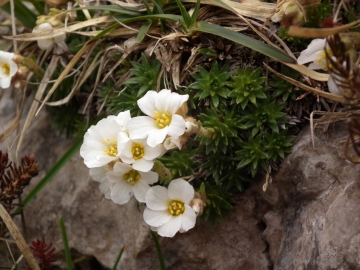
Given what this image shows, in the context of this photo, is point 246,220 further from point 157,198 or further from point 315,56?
point 315,56

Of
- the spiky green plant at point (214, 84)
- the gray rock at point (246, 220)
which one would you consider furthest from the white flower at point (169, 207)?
the spiky green plant at point (214, 84)

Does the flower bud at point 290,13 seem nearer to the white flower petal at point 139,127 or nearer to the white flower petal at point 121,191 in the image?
the white flower petal at point 139,127

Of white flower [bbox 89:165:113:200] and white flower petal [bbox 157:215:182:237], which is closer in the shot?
white flower petal [bbox 157:215:182:237]

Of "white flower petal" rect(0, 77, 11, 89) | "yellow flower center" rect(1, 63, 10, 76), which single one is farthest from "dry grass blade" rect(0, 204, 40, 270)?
"yellow flower center" rect(1, 63, 10, 76)

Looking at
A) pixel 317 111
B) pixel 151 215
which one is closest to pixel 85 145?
pixel 151 215

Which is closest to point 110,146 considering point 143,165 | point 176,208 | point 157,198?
point 143,165

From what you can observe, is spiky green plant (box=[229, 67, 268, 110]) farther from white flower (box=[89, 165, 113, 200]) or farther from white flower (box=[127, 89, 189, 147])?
white flower (box=[89, 165, 113, 200])

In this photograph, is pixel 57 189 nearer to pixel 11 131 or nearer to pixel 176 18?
pixel 11 131
